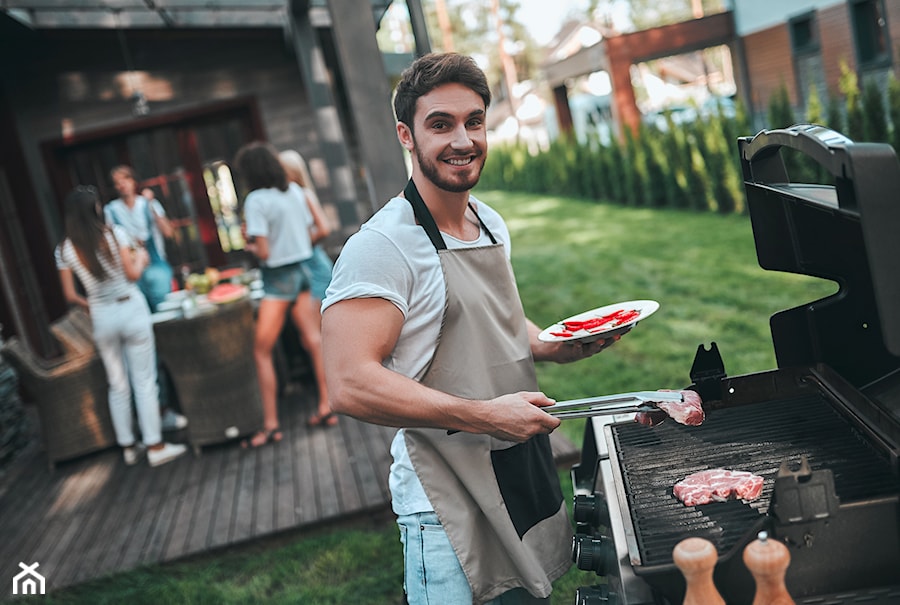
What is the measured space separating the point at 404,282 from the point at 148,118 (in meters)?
7.82

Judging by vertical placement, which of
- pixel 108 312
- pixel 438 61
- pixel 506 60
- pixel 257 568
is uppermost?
pixel 506 60

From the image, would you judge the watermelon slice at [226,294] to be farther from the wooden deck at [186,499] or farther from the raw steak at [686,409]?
the raw steak at [686,409]

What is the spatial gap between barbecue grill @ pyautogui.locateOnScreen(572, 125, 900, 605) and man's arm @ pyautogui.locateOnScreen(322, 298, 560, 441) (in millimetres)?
266

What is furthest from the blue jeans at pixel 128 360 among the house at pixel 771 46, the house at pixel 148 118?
the house at pixel 771 46

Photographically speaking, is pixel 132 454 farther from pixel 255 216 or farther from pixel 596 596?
pixel 596 596

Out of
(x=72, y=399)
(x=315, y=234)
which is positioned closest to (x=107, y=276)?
(x=72, y=399)

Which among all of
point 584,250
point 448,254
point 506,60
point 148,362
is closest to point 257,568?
point 148,362

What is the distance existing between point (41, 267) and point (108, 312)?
11.2 feet

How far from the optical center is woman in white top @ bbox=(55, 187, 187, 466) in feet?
17.2

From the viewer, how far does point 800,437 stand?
1841mm

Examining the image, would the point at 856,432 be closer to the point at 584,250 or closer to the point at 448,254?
the point at 448,254

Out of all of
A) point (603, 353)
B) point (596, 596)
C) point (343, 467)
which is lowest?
point (603, 353)

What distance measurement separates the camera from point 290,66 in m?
9.09

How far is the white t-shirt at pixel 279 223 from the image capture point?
5.40 meters
